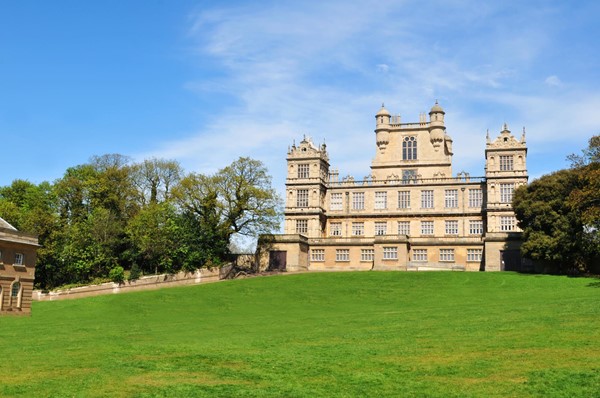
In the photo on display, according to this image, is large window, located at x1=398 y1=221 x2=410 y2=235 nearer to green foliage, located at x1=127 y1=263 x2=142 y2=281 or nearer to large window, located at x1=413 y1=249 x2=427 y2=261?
large window, located at x1=413 y1=249 x2=427 y2=261

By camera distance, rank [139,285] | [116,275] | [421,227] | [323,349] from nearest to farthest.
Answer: [323,349] → [116,275] → [139,285] → [421,227]

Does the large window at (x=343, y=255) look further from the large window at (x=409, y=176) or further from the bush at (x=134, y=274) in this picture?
the bush at (x=134, y=274)

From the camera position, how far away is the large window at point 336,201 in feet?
279

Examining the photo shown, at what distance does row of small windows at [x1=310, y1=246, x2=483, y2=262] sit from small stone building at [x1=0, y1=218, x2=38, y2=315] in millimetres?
35295

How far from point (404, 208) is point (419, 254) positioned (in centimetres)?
632

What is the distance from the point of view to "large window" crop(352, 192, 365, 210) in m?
84.0

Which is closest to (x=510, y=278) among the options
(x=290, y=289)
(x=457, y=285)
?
(x=457, y=285)

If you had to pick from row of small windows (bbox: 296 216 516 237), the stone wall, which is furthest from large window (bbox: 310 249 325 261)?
the stone wall

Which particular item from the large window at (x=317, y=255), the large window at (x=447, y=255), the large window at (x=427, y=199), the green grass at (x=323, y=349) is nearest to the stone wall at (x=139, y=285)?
the large window at (x=317, y=255)

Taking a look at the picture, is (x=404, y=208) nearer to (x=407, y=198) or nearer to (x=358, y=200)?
(x=407, y=198)

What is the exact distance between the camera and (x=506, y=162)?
77250mm

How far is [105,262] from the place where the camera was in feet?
242

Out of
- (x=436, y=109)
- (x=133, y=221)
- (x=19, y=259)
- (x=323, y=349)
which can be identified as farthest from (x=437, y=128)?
(x=323, y=349)

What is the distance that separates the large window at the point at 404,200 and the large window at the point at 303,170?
35.8 feet
